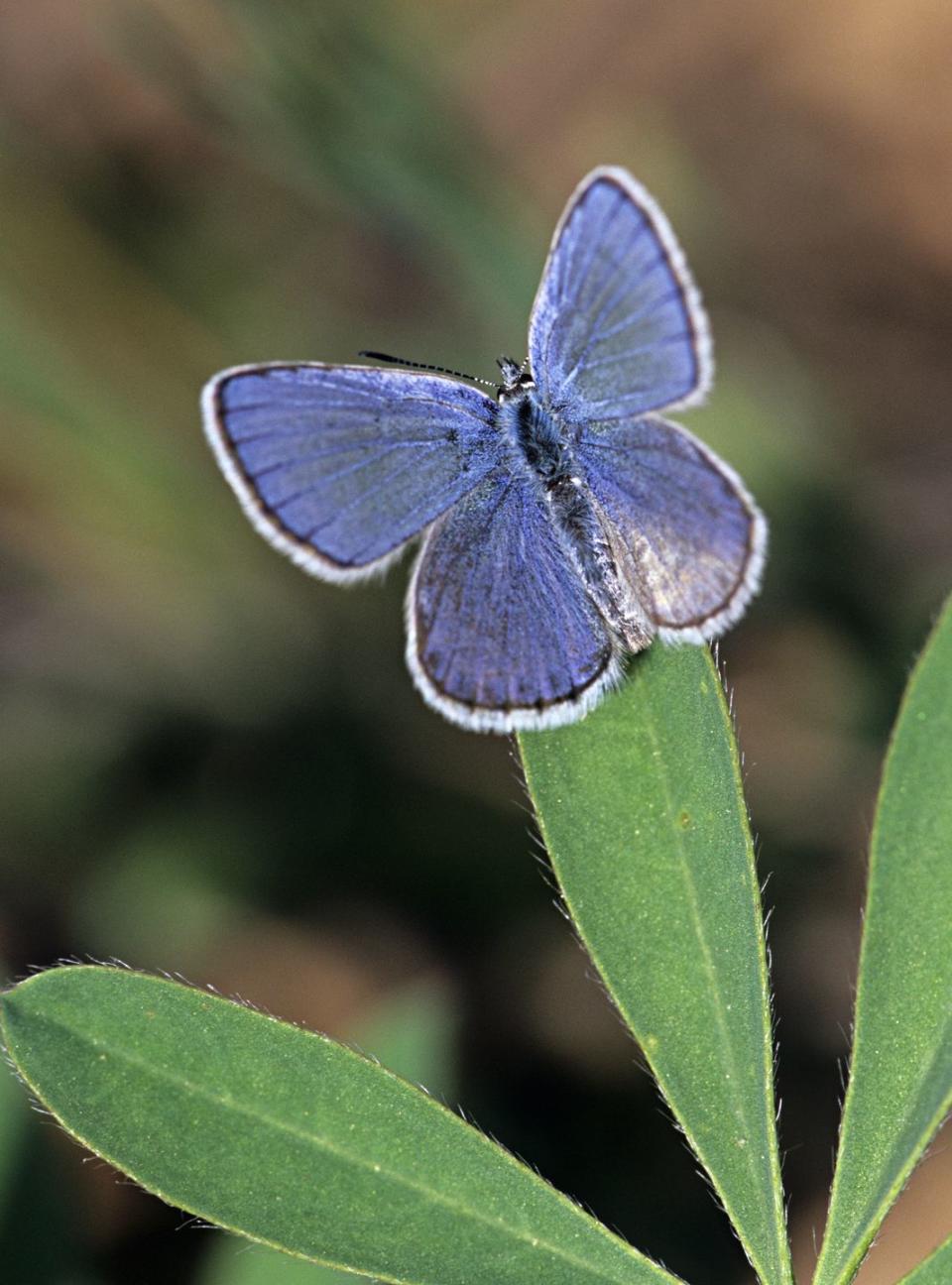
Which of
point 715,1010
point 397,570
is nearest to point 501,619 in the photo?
point 715,1010

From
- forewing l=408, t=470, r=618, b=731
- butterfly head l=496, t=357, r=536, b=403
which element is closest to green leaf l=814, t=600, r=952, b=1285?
forewing l=408, t=470, r=618, b=731

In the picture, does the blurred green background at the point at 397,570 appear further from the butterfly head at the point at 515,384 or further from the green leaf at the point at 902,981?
the green leaf at the point at 902,981

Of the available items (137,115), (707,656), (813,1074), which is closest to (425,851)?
(813,1074)

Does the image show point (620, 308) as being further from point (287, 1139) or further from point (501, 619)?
point (287, 1139)

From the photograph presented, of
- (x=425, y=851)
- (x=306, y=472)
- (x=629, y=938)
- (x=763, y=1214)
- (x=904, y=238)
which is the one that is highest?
(x=904, y=238)

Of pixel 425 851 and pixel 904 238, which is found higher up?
pixel 904 238

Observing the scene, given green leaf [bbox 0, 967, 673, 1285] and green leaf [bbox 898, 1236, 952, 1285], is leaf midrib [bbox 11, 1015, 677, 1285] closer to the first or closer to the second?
green leaf [bbox 0, 967, 673, 1285]

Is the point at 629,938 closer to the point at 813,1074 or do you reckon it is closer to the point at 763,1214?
the point at 763,1214

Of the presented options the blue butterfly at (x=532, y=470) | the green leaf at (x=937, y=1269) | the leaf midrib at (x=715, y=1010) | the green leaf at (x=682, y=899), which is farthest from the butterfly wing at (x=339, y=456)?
the green leaf at (x=937, y=1269)
